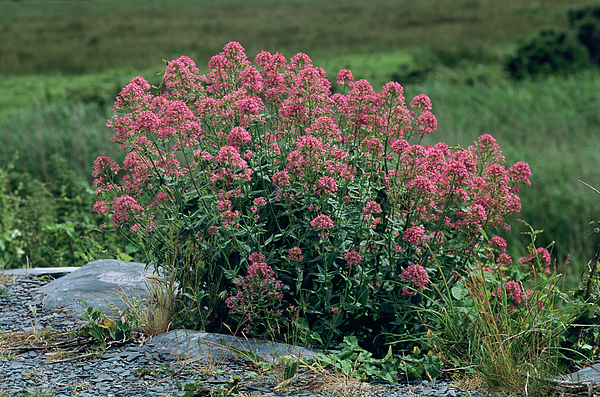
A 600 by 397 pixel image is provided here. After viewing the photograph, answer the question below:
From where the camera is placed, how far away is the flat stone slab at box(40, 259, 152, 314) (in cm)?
417

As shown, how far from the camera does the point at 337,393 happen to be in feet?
9.73

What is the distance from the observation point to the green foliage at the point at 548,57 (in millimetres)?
17739

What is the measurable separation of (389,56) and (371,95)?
2276 cm

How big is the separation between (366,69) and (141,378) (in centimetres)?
1988

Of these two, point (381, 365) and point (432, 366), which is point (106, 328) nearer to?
point (381, 365)

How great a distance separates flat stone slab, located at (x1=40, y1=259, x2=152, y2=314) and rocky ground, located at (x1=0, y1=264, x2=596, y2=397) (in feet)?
1.08

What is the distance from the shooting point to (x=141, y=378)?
10.4 ft

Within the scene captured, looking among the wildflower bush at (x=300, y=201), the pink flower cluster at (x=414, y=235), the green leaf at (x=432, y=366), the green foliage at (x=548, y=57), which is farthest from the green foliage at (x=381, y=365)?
the green foliage at (x=548, y=57)

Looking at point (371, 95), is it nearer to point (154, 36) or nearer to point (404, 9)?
point (154, 36)

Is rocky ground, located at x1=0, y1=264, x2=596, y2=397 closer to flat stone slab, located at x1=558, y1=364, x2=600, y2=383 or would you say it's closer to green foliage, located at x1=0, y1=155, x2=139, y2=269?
flat stone slab, located at x1=558, y1=364, x2=600, y2=383

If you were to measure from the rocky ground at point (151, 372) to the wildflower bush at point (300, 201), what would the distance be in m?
0.26

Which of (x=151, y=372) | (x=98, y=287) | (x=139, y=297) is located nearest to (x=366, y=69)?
(x=98, y=287)

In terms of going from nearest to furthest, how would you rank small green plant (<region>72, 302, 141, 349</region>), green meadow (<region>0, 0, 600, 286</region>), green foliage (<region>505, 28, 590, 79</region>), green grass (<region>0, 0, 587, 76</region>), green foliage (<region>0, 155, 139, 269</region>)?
small green plant (<region>72, 302, 141, 349</region>) < green foliage (<region>0, 155, 139, 269</region>) < green meadow (<region>0, 0, 600, 286</region>) < green foliage (<region>505, 28, 590, 79</region>) < green grass (<region>0, 0, 587, 76</region>)

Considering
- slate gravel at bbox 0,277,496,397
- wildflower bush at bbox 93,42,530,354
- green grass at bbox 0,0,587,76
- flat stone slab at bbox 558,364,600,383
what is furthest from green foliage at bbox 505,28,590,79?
slate gravel at bbox 0,277,496,397
